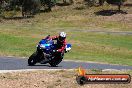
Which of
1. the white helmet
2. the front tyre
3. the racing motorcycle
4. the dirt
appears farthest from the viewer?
the front tyre

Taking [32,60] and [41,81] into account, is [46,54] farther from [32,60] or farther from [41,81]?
[41,81]

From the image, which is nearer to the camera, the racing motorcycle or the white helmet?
the white helmet

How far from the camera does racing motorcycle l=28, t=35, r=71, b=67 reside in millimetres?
19828

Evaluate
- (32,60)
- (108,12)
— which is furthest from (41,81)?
(108,12)

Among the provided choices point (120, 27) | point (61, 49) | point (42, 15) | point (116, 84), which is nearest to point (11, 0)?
point (42, 15)

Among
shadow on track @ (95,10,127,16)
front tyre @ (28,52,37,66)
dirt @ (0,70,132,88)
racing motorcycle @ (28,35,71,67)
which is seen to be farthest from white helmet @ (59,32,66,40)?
shadow on track @ (95,10,127,16)

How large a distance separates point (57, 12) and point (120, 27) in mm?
22651

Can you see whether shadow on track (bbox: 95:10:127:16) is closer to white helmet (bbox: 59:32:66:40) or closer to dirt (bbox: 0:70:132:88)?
white helmet (bbox: 59:32:66:40)

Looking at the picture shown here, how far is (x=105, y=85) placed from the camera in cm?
1420

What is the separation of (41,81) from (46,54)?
19.2 feet

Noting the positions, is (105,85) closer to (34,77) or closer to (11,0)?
(34,77)

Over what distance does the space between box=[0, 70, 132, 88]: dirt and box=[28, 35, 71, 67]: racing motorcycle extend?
399cm

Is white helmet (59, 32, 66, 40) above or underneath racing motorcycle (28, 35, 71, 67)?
above

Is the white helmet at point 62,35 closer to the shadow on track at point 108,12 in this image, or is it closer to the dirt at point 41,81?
the dirt at point 41,81
